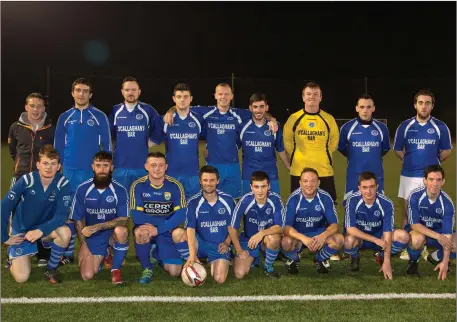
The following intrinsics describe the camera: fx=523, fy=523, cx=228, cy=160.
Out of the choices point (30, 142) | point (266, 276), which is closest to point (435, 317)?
point (266, 276)

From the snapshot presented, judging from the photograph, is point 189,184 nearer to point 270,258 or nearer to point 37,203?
point 270,258

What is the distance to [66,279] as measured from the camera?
439 cm

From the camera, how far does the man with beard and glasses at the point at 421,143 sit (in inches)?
211

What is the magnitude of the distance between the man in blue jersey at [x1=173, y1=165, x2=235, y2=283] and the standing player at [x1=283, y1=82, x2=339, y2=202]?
3.50 feet

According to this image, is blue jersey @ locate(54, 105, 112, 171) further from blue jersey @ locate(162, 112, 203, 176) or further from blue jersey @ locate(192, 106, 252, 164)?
blue jersey @ locate(192, 106, 252, 164)

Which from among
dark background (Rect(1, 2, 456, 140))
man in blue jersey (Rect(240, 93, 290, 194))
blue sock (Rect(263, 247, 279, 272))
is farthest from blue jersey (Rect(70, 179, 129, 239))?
dark background (Rect(1, 2, 456, 140))

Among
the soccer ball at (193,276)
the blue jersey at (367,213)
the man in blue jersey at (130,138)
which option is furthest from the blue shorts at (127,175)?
the blue jersey at (367,213)

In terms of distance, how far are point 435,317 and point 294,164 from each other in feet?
7.59

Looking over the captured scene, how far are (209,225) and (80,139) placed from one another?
63.0 inches

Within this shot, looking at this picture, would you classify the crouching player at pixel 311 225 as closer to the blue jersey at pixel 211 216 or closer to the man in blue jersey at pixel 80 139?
the blue jersey at pixel 211 216

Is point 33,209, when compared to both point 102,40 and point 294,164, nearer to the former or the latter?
point 294,164

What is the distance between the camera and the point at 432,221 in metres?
4.75

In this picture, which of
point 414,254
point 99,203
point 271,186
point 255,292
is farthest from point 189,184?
point 414,254

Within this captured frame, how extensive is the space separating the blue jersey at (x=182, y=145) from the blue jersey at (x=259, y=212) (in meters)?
0.84
